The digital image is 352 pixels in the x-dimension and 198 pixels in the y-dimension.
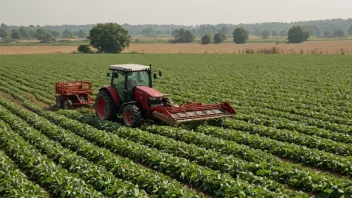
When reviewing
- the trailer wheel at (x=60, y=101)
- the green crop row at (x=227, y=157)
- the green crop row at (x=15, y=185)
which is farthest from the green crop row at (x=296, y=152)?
the trailer wheel at (x=60, y=101)

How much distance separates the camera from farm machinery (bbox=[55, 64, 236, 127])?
14.5m

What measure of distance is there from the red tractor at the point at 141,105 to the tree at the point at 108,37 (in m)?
72.8

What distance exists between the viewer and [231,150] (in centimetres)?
1135

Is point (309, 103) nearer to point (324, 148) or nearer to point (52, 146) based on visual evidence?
point (324, 148)

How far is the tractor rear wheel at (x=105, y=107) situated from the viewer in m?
15.8

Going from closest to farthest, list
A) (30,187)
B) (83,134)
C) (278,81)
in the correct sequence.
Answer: (30,187) < (83,134) < (278,81)

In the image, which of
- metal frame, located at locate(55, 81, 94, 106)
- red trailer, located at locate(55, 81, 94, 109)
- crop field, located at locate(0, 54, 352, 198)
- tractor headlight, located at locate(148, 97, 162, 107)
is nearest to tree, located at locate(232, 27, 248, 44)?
crop field, located at locate(0, 54, 352, 198)

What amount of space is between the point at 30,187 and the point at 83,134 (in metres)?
4.97

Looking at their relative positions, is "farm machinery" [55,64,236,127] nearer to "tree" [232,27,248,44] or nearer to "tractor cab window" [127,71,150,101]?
"tractor cab window" [127,71,150,101]

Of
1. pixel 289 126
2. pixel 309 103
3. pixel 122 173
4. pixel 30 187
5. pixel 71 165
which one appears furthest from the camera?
pixel 309 103

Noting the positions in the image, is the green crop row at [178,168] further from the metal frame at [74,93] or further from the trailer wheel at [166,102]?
the metal frame at [74,93]

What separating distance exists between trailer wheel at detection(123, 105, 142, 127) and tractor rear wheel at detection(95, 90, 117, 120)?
880mm

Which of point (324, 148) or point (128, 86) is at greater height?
point (128, 86)

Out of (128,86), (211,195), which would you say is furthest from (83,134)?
(211,195)
